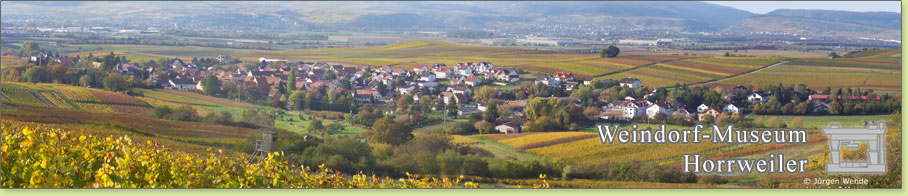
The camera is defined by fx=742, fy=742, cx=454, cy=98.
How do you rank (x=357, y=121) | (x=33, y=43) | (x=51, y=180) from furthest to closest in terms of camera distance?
(x=33, y=43) → (x=357, y=121) → (x=51, y=180)

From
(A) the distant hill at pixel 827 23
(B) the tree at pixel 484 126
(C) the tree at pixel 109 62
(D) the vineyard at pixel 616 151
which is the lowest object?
(D) the vineyard at pixel 616 151

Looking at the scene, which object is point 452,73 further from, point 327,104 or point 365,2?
point 365,2

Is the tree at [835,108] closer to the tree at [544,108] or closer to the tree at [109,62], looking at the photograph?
the tree at [544,108]

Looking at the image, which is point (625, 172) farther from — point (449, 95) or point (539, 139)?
point (449, 95)

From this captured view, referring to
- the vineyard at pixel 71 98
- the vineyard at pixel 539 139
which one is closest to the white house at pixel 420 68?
the vineyard at pixel 539 139

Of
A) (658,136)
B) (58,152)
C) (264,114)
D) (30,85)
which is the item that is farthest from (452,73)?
(58,152)

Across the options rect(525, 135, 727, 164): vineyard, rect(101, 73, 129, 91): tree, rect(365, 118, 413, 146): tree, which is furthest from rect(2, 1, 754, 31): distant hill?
rect(525, 135, 727, 164): vineyard
